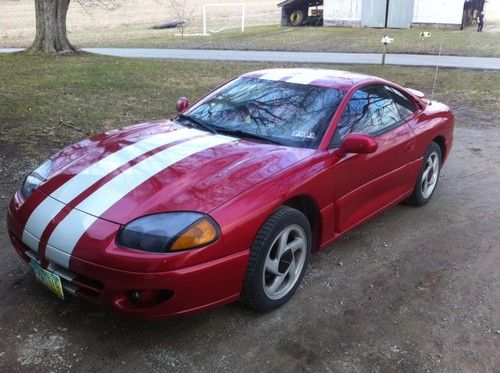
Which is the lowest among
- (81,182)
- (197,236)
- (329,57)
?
(329,57)

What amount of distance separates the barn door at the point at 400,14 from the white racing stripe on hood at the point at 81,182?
30128 millimetres

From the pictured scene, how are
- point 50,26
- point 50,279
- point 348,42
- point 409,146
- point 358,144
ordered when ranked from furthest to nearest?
point 348,42 < point 50,26 < point 409,146 < point 358,144 < point 50,279

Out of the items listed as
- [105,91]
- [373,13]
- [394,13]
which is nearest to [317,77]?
[105,91]

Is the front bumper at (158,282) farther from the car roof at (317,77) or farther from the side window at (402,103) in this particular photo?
the side window at (402,103)

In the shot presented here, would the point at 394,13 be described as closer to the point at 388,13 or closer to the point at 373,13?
the point at 388,13

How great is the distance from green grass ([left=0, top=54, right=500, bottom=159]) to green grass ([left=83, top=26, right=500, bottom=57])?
21.9 ft

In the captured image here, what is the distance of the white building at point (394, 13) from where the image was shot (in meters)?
29.6

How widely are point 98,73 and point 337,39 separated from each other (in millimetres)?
16638

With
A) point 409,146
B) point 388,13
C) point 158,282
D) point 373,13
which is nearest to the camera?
point 158,282

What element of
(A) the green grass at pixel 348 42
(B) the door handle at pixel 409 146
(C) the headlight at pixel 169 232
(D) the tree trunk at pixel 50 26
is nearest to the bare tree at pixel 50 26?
(D) the tree trunk at pixel 50 26

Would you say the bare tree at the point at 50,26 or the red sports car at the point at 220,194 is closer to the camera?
the red sports car at the point at 220,194

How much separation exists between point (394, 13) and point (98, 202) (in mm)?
31270

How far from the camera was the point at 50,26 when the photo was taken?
13.9m

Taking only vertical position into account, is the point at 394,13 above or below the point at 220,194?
above
